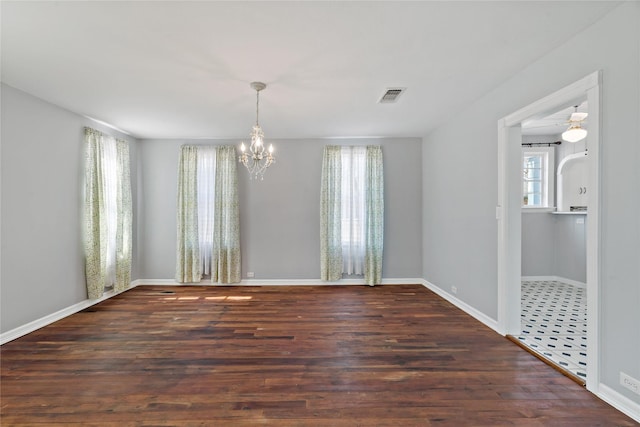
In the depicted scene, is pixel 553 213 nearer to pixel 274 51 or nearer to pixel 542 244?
pixel 542 244

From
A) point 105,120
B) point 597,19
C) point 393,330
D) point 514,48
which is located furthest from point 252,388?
point 105,120

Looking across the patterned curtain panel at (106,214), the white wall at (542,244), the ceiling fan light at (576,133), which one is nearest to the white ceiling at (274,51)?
the patterned curtain panel at (106,214)

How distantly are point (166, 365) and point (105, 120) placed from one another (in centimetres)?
366

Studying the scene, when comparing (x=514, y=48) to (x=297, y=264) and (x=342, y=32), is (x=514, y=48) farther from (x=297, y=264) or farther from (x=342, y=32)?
(x=297, y=264)

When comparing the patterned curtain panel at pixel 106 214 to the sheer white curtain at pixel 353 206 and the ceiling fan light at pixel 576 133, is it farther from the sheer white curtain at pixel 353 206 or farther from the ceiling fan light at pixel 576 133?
the ceiling fan light at pixel 576 133

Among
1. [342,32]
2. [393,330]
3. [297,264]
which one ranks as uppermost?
[342,32]

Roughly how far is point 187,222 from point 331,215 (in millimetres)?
2618

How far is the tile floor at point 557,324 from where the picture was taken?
257 centimetres

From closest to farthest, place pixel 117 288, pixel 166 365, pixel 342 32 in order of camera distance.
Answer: pixel 342 32
pixel 166 365
pixel 117 288

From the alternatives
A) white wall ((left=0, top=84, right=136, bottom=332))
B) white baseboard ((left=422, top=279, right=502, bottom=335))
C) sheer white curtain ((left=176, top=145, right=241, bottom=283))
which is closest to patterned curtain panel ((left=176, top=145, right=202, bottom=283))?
sheer white curtain ((left=176, top=145, right=241, bottom=283))

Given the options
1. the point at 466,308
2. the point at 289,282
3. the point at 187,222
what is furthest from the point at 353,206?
the point at 187,222

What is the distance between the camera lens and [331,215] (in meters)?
5.18

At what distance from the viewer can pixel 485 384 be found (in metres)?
2.21

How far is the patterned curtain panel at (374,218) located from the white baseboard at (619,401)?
329 cm
